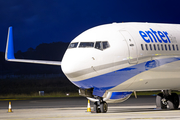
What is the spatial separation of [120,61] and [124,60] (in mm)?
202

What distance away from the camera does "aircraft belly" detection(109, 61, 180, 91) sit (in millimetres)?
17828

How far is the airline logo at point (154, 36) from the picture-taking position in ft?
60.2

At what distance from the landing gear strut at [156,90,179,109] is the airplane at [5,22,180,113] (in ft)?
5.40

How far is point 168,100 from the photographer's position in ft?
69.4

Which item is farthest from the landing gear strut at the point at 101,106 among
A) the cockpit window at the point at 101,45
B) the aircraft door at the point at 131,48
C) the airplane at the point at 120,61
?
the cockpit window at the point at 101,45

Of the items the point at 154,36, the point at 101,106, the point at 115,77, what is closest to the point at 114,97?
the point at 101,106

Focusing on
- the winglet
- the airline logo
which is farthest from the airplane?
the winglet

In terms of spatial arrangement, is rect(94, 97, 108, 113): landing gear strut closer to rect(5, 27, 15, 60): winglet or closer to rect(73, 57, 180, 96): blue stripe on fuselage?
rect(73, 57, 180, 96): blue stripe on fuselage

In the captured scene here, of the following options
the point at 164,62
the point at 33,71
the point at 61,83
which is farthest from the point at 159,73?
the point at 33,71

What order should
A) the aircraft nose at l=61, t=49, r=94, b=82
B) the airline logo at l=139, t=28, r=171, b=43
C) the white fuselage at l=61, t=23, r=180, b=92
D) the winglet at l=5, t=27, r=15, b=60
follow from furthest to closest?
the winglet at l=5, t=27, r=15, b=60, the airline logo at l=139, t=28, r=171, b=43, the white fuselage at l=61, t=23, r=180, b=92, the aircraft nose at l=61, t=49, r=94, b=82

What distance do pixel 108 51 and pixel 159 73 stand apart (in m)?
2.86

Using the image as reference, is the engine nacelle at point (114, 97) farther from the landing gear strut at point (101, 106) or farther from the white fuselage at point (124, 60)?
the white fuselage at point (124, 60)

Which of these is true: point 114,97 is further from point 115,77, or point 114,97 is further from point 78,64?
point 78,64

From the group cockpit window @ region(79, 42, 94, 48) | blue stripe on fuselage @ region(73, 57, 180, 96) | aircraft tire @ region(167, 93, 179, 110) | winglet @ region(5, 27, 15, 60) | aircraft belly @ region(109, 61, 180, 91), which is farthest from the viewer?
winglet @ region(5, 27, 15, 60)
